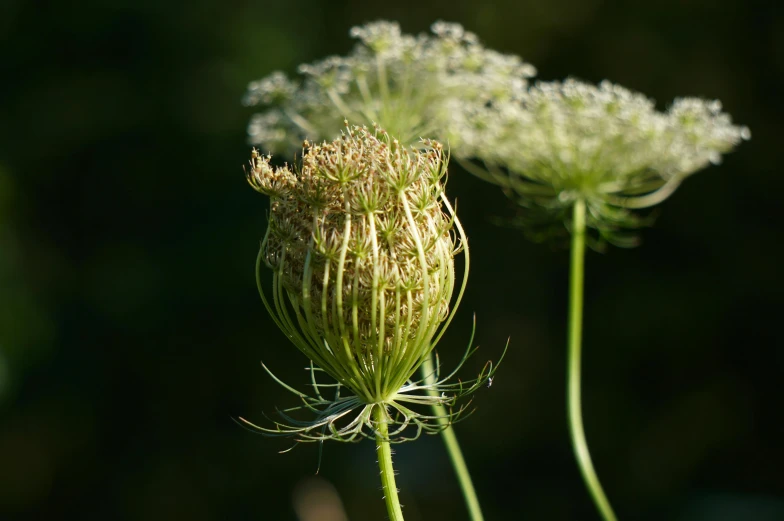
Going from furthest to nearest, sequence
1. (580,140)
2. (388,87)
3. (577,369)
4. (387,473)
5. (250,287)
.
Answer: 1. (250,287)
2. (388,87)
3. (580,140)
4. (577,369)
5. (387,473)

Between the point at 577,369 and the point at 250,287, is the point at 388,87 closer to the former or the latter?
the point at 577,369

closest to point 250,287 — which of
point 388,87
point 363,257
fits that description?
point 388,87

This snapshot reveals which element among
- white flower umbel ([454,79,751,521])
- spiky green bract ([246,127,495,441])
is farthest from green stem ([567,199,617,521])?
spiky green bract ([246,127,495,441])

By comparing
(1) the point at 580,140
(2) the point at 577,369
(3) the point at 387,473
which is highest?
(1) the point at 580,140

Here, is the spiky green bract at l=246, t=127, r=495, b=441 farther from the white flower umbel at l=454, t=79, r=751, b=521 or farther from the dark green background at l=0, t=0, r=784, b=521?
the dark green background at l=0, t=0, r=784, b=521

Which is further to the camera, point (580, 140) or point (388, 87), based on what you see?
point (388, 87)
